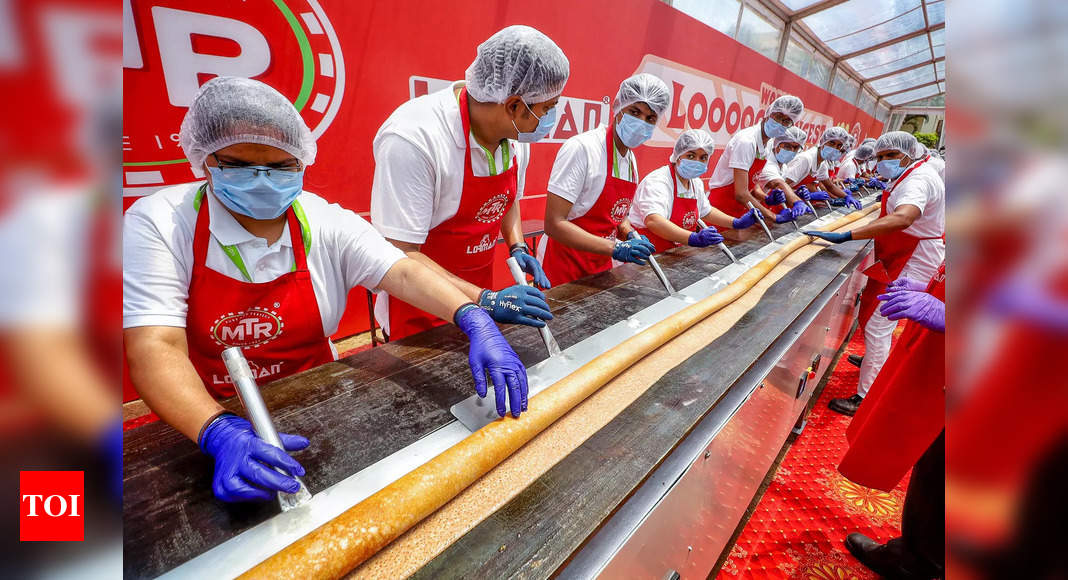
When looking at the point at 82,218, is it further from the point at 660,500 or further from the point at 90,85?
the point at 660,500

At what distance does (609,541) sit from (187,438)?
37.8 inches

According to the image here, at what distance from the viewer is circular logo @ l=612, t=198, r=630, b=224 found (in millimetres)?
2538

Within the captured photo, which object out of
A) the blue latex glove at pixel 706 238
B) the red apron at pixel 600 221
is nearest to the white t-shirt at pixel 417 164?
the red apron at pixel 600 221

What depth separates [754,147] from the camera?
3.85 meters

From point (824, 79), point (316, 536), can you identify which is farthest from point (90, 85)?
point (824, 79)

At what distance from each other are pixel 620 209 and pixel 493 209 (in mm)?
1037

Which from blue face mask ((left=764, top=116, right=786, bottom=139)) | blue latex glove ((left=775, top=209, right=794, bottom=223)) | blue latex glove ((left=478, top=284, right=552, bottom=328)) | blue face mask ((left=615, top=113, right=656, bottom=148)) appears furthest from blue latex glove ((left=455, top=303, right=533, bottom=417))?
blue face mask ((left=764, top=116, right=786, bottom=139))

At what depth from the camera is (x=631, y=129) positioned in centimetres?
238

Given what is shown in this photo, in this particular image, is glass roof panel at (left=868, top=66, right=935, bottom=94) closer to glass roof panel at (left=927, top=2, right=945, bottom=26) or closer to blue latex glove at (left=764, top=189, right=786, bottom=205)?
glass roof panel at (left=927, top=2, right=945, bottom=26)

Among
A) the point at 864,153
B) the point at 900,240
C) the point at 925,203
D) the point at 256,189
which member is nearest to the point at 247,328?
the point at 256,189

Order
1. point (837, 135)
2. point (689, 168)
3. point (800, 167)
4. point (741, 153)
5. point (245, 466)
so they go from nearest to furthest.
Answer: point (245, 466), point (689, 168), point (741, 153), point (837, 135), point (800, 167)

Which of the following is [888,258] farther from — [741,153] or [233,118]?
[233,118]

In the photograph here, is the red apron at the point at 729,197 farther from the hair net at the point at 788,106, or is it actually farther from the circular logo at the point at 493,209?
the circular logo at the point at 493,209

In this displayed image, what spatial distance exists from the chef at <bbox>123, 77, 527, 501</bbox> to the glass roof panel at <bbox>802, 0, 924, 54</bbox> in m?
10.3
